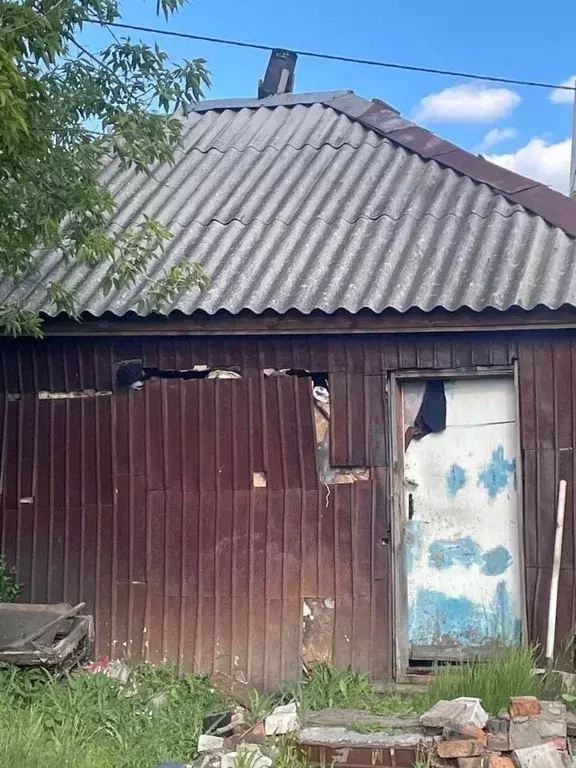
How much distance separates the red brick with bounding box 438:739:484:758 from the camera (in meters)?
4.18

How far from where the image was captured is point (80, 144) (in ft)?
16.4

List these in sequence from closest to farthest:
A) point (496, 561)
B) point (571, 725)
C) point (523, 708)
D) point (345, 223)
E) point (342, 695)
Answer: point (523, 708), point (571, 725), point (342, 695), point (496, 561), point (345, 223)

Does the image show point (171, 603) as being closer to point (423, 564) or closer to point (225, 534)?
point (225, 534)

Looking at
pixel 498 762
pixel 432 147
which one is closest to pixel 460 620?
pixel 498 762

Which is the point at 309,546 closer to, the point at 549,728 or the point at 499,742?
the point at 499,742

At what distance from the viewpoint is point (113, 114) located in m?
5.18

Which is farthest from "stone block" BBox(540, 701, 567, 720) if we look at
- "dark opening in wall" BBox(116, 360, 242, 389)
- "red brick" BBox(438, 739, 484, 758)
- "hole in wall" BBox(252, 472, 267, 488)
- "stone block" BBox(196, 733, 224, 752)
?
"dark opening in wall" BBox(116, 360, 242, 389)

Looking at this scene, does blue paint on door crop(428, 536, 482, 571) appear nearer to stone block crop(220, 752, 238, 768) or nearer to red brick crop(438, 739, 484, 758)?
red brick crop(438, 739, 484, 758)

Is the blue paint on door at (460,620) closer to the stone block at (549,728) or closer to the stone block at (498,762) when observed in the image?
the stone block at (549,728)

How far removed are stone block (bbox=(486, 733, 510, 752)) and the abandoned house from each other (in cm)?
122

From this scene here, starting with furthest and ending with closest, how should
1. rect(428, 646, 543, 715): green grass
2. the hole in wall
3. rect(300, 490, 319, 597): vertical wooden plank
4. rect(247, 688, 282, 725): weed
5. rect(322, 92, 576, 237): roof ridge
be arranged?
rect(322, 92, 576, 237): roof ridge < the hole in wall < rect(300, 490, 319, 597): vertical wooden plank < rect(247, 688, 282, 725): weed < rect(428, 646, 543, 715): green grass

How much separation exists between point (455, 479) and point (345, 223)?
227 cm

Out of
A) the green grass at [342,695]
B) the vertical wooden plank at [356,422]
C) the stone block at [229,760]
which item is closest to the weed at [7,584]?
the green grass at [342,695]

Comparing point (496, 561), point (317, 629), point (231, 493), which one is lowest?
point (317, 629)
